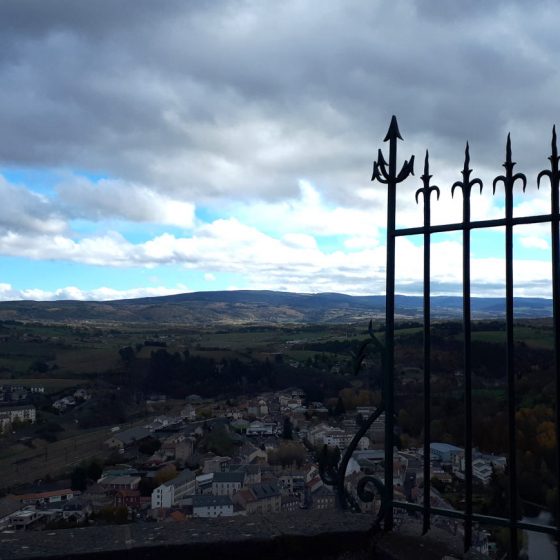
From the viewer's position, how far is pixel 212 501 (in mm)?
11234

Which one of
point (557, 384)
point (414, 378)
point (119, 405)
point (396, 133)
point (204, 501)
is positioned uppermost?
point (396, 133)

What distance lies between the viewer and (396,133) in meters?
2.89

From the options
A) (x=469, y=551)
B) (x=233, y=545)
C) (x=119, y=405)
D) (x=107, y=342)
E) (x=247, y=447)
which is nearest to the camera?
(x=469, y=551)

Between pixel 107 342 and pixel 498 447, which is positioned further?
pixel 107 342

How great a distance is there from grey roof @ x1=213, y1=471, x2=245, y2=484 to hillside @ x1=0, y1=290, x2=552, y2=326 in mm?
94080

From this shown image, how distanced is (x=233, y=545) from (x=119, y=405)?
32923mm

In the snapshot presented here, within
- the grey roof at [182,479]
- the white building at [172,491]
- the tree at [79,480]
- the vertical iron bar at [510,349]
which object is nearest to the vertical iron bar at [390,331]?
the vertical iron bar at [510,349]

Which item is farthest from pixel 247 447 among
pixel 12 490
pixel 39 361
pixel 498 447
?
pixel 39 361

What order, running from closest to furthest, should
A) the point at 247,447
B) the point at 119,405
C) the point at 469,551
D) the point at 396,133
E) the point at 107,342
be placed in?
the point at 469,551, the point at 396,133, the point at 247,447, the point at 119,405, the point at 107,342

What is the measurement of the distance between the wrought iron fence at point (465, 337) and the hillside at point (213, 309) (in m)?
105

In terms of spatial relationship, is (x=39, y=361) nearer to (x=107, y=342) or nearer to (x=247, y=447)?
(x=107, y=342)

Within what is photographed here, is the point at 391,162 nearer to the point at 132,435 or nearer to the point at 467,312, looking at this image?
the point at 467,312

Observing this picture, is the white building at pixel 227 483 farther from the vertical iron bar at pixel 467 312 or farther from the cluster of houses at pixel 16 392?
the cluster of houses at pixel 16 392

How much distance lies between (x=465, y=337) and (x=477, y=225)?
→ 527 mm
